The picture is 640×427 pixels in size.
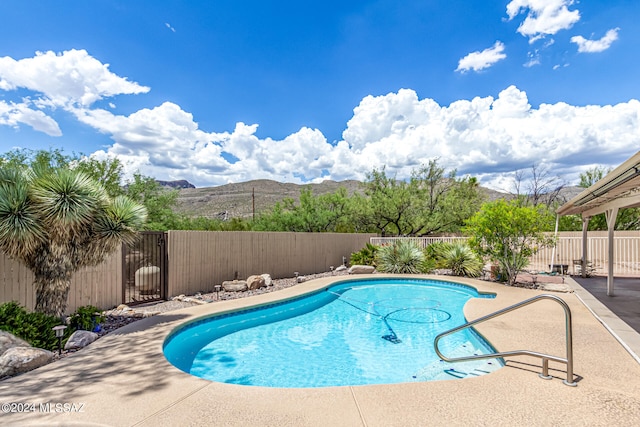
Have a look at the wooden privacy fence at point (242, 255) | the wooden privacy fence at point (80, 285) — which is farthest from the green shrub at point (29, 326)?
the wooden privacy fence at point (242, 255)

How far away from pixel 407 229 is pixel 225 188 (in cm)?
3729

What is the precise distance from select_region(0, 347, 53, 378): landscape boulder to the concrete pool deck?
0.16 meters

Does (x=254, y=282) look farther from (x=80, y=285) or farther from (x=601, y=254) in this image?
(x=601, y=254)

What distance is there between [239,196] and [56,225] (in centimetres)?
4301

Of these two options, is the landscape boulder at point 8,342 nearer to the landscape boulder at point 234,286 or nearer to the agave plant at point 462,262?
the landscape boulder at point 234,286

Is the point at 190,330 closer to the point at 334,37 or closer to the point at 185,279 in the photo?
the point at 185,279

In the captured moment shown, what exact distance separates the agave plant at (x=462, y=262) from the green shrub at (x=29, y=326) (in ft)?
39.7

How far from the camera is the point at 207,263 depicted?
970 centimetres

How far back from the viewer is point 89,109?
1488 centimetres

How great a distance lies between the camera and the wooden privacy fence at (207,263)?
5.89 meters

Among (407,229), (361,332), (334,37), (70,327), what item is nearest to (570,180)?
(407,229)

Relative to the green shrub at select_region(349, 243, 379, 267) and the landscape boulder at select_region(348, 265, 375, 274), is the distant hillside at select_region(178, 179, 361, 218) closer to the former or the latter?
the green shrub at select_region(349, 243, 379, 267)

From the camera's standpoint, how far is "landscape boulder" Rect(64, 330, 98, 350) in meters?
4.86

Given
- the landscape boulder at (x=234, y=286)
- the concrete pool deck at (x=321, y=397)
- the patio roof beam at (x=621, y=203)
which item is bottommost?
the landscape boulder at (x=234, y=286)
